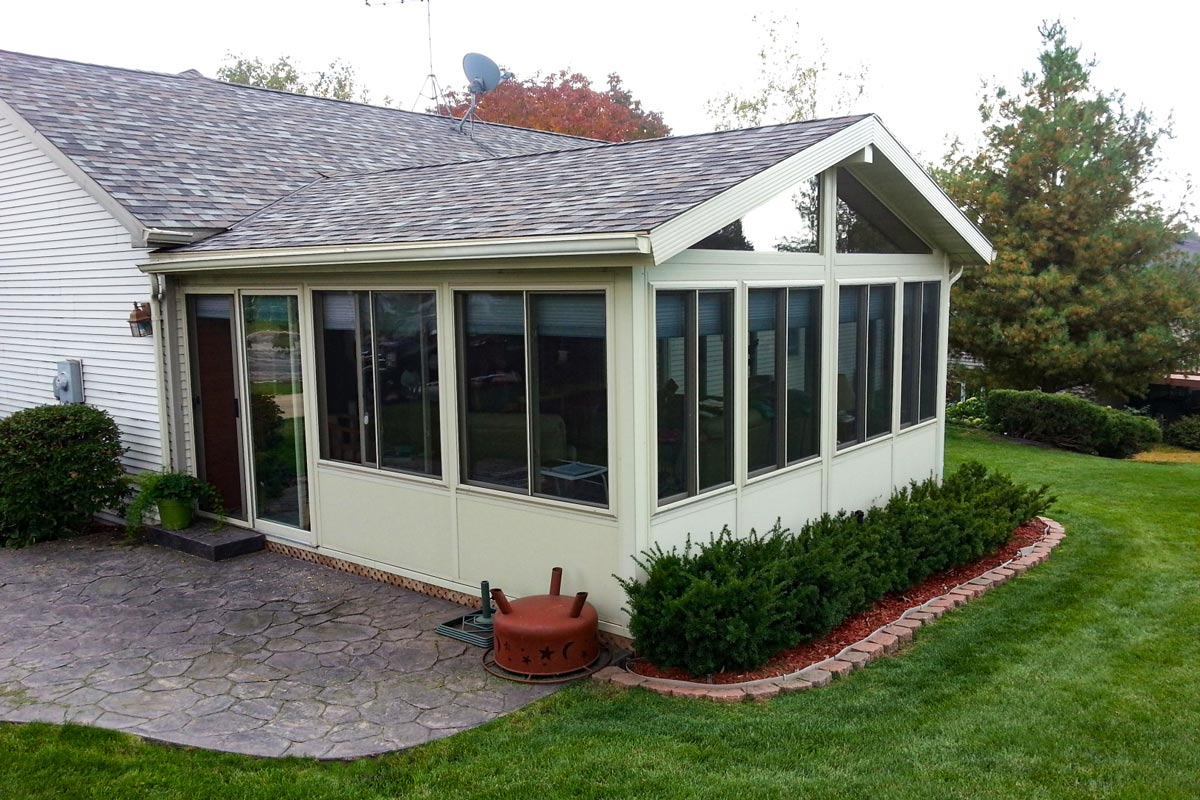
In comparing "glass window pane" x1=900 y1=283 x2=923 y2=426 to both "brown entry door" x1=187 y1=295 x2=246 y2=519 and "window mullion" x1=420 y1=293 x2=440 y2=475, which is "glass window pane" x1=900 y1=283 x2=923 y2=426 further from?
"brown entry door" x1=187 y1=295 x2=246 y2=519

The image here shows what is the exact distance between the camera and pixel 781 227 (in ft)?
22.6

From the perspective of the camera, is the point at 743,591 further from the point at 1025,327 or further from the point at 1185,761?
the point at 1025,327

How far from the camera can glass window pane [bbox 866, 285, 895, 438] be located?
8.12m

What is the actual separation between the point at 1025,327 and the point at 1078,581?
35.1 ft

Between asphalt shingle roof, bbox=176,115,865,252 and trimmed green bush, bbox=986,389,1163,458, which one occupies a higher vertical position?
asphalt shingle roof, bbox=176,115,865,252

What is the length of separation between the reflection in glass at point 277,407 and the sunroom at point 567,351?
0.02 meters

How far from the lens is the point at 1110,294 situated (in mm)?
17125

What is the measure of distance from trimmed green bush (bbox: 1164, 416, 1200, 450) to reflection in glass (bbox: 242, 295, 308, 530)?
58.5 feet

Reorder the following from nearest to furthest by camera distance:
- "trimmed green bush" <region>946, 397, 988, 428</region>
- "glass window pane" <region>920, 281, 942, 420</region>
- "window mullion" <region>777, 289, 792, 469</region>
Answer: "window mullion" <region>777, 289, 792, 469</region>, "glass window pane" <region>920, 281, 942, 420</region>, "trimmed green bush" <region>946, 397, 988, 428</region>

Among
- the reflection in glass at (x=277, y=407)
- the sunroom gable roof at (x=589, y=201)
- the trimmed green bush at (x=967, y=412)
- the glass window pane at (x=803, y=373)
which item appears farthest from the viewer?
the trimmed green bush at (x=967, y=412)

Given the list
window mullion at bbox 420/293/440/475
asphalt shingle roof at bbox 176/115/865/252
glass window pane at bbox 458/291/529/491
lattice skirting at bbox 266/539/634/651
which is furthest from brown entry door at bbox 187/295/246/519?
glass window pane at bbox 458/291/529/491

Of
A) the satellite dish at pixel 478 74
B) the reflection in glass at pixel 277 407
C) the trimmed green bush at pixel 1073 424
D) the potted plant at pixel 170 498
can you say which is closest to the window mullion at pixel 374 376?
the reflection in glass at pixel 277 407

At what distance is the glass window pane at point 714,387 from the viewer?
20.4ft

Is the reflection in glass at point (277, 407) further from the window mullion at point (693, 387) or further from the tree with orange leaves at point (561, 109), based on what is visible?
the tree with orange leaves at point (561, 109)
